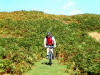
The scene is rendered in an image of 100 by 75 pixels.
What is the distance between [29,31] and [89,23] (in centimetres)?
1454

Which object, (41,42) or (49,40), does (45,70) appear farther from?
(41,42)

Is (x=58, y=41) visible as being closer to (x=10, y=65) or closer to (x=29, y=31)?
(x=29, y=31)

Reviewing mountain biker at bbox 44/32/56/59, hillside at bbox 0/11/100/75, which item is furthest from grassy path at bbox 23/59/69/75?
mountain biker at bbox 44/32/56/59

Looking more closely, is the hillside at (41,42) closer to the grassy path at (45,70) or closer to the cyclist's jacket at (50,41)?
the grassy path at (45,70)

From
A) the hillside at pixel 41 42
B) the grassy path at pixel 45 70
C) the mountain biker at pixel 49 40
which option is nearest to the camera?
the grassy path at pixel 45 70

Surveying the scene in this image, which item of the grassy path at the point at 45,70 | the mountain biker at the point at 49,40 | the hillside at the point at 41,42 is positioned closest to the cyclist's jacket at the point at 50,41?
the mountain biker at the point at 49,40

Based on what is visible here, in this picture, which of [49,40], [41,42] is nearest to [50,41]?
[49,40]

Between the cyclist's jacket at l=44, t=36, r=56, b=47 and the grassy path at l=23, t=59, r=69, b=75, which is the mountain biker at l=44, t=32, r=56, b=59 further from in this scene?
the grassy path at l=23, t=59, r=69, b=75

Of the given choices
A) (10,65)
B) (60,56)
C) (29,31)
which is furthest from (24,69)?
(29,31)

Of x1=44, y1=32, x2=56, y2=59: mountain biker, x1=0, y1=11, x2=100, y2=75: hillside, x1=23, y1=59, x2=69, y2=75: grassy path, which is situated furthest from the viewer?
x1=44, y1=32, x2=56, y2=59: mountain biker

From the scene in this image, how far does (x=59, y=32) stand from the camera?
33281 millimetres

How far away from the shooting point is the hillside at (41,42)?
16.5 metres

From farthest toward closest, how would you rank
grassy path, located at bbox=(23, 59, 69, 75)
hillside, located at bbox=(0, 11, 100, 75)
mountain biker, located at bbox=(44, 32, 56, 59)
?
mountain biker, located at bbox=(44, 32, 56, 59), hillside, located at bbox=(0, 11, 100, 75), grassy path, located at bbox=(23, 59, 69, 75)

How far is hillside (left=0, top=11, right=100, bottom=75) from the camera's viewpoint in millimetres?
16500
